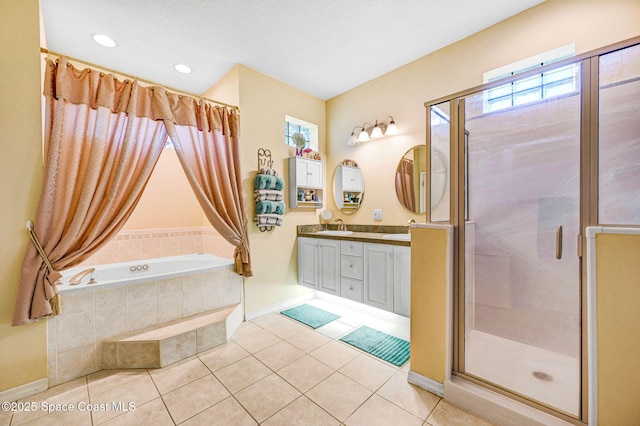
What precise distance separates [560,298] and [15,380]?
3578mm

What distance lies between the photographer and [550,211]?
1465 millimetres

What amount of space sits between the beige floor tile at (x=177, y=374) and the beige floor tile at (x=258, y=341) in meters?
0.39

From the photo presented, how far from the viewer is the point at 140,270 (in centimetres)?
282

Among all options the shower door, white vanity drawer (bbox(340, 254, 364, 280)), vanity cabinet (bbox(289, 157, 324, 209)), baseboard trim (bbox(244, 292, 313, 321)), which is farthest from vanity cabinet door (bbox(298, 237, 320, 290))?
the shower door

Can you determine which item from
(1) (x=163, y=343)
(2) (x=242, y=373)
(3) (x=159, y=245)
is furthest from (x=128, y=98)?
(2) (x=242, y=373)

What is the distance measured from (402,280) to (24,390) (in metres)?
2.96

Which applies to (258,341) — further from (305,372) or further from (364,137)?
(364,137)

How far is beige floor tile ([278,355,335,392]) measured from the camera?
178cm

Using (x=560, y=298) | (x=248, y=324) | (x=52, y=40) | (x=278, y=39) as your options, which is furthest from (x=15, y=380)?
(x=560, y=298)

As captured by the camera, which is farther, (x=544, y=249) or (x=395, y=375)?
(x=395, y=375)

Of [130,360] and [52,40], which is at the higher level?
[52,40]

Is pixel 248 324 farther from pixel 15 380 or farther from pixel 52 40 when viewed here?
pixel 52 40

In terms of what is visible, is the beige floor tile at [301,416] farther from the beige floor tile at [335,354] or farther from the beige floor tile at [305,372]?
A: the beige floor tile at [335,354]

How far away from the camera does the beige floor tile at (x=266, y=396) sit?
153 centimetres
